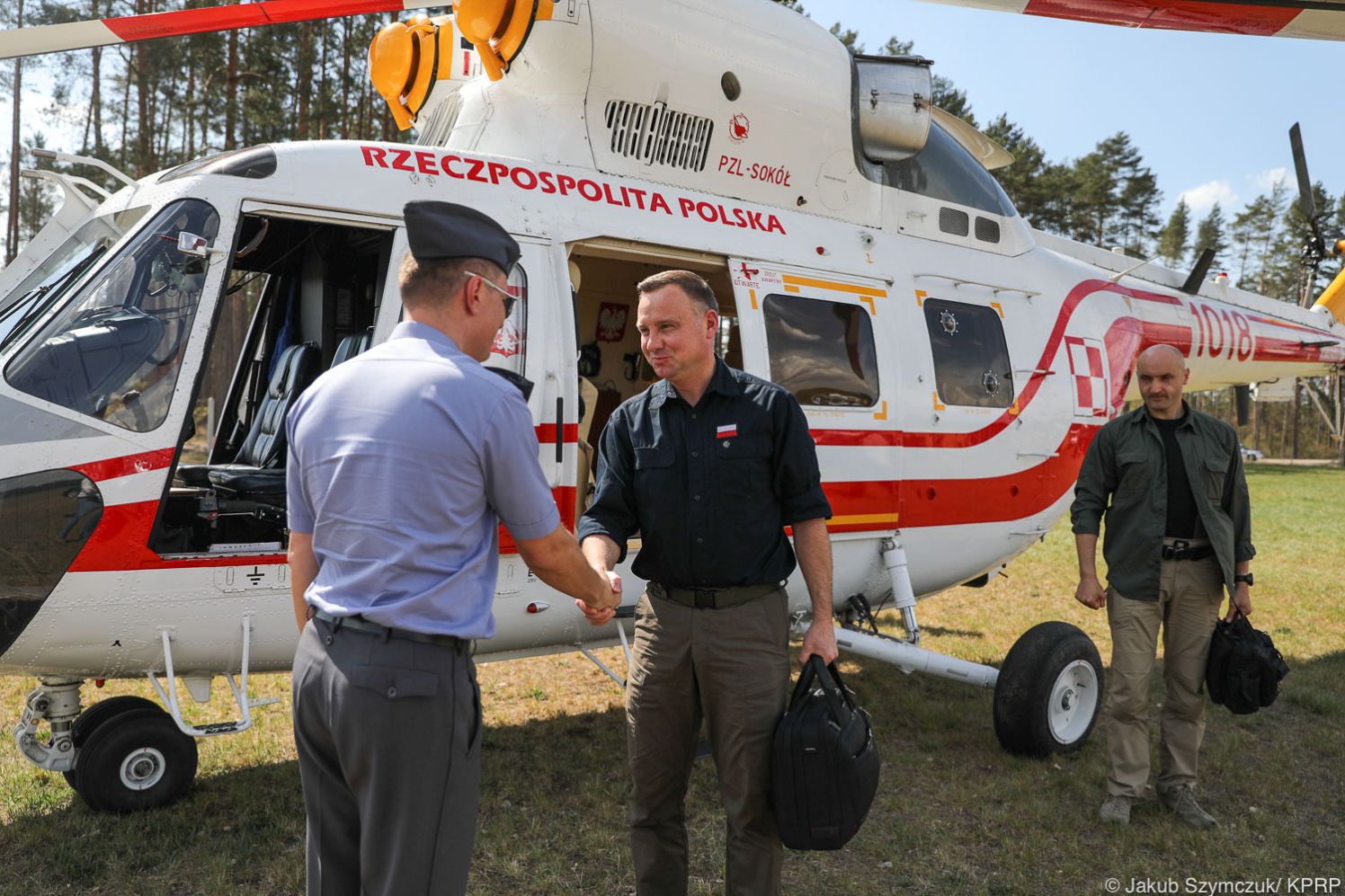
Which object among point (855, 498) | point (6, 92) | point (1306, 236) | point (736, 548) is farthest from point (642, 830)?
point (6, 92)

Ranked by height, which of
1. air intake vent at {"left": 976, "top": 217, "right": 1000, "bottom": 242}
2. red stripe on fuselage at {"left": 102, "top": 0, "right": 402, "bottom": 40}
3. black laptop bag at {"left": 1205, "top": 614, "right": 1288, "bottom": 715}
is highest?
red stripe on fuselage at {"left": 102, "top": 0, "right": 402, "bottom": 40}

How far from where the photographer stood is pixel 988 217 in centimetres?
575

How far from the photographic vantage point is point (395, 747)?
5.82 feet

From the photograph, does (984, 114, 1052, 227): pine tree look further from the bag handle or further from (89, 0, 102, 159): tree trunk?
the bag handle

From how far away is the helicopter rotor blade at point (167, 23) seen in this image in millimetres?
3520

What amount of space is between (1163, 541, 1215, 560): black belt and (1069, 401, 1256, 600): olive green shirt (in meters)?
0.07

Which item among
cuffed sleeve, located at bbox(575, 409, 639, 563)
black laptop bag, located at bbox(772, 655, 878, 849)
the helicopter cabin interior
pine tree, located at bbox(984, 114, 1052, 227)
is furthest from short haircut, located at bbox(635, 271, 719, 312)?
pine tree, located at bbox(984, 114, 1052, 227)

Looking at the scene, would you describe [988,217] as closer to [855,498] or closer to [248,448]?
[855,498]

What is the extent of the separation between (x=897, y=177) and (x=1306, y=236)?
5.42 m

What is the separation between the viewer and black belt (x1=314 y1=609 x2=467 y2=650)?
181 centimetres

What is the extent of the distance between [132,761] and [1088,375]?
5469 millimetres

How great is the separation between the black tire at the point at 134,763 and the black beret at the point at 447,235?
2.71 meters

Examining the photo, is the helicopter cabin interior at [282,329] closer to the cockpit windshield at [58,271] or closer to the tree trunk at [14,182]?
the cockpit windshield at [58,271]

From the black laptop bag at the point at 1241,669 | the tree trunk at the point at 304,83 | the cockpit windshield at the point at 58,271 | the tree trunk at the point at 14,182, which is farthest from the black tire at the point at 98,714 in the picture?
the tree trunk at the point at 14,182
